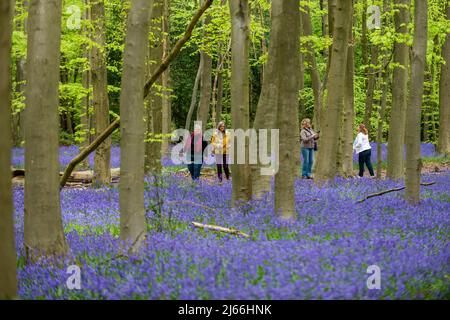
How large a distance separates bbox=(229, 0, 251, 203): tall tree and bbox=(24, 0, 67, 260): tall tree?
364 centimetres

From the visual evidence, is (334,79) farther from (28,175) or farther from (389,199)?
(28,175)

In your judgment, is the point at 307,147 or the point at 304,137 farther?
the point at 304,137

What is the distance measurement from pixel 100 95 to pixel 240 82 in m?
6.61

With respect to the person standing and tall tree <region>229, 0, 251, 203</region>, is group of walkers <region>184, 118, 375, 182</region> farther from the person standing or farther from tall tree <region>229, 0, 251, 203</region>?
tall tree <region>229, 0, 251, 203</region>

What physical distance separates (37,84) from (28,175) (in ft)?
3.37

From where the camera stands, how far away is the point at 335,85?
1295cm

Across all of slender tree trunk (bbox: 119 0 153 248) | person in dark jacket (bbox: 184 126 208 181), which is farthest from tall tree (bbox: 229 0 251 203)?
person in dark jacket (bbox: 184 126 208 181)

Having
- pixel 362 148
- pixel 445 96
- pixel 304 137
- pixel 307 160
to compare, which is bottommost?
pixel 307 160

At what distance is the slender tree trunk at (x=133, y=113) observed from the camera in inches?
247

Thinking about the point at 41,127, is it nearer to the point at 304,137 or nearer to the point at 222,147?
the point at 222,147

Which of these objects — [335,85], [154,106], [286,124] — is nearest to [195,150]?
[154,106]

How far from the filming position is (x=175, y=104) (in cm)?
4359

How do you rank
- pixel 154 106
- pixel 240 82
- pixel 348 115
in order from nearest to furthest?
pixel 240 82 < pixel 154 106 < pixel 348 115

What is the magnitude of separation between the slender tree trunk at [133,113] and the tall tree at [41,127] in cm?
79
